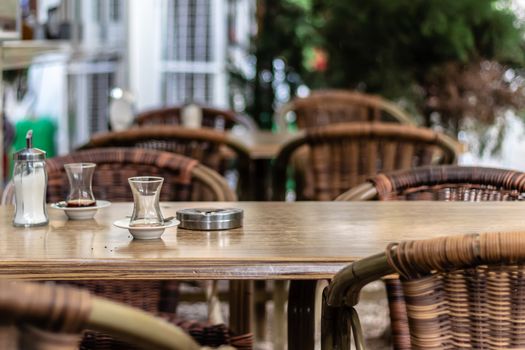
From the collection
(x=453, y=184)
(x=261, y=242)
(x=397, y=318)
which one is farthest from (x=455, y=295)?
(x=453, y=184)

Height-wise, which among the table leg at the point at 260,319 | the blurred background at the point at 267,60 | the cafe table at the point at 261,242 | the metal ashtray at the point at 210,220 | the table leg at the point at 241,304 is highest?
the blurred background at the point at 267,60

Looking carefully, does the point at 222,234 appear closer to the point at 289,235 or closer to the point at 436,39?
the point at 289,235

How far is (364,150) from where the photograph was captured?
2502 mm

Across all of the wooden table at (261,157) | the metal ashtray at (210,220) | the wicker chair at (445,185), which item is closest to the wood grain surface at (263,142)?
the wooden table at (261,157)

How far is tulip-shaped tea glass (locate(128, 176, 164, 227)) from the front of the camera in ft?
4.92

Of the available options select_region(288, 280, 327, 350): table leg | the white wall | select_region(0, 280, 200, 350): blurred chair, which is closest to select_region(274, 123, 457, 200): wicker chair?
select_region(288, 280, 327, 350): table leg

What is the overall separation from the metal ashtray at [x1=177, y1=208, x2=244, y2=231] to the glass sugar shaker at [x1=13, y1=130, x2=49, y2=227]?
0.79 ft

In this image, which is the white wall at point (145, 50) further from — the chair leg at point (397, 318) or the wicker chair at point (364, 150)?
the chair leg at point (397, 318)

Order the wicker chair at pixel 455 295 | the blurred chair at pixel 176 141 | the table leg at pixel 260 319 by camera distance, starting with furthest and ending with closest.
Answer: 1. the table leg at pixel 260 319
2. the blurred chair at pixel 176 141
3. the wicker chair at pixel 455 295

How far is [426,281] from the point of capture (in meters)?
1.04

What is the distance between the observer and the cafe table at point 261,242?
1276 millimetres

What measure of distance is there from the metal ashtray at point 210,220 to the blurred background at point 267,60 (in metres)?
2.56

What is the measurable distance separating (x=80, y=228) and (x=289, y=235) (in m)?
0.36

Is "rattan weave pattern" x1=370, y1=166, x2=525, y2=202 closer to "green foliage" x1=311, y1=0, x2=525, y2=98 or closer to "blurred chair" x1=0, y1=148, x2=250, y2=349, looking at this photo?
"blurred chair" x1=0, y1=148, x2=250, y2=349
